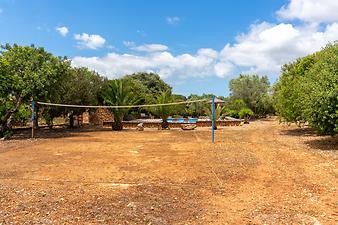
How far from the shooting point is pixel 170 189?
5.88m

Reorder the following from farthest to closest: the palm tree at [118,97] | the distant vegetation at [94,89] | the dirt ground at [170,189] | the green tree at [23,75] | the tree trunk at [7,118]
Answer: the palm tree at [118,97]
the tree trunk at [7,118]
the green tree at [23,75]
the distant vegetation at [94,89]
the dirt ground at [170,189]

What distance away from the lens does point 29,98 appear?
17234 millimetres

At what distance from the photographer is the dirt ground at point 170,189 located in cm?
443

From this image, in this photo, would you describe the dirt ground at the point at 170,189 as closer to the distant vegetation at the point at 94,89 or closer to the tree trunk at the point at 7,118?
the distant vegetation at the point at 94,89

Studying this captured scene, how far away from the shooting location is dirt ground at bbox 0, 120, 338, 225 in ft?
14.5

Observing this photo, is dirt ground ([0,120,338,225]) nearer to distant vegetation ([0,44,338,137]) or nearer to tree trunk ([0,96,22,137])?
distant vegetation ([0,44,338,137])

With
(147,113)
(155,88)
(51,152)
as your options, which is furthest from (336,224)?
(155,88)

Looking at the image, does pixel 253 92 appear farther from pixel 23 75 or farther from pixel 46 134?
pixel 23 75

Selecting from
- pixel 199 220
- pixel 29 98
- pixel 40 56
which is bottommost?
pixel 199 220

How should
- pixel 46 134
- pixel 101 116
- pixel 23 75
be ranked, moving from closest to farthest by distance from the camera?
1. pixel 23 75
2. pixel 46 134
3. pixel 101 116

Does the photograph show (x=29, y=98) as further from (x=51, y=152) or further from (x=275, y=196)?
(x=275, y=196)

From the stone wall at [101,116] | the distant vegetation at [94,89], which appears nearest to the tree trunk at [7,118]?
the distant vegetation at [94,89]

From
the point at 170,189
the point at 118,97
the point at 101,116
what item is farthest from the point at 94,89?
the point at 170,189

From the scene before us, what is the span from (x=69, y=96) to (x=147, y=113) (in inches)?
675
